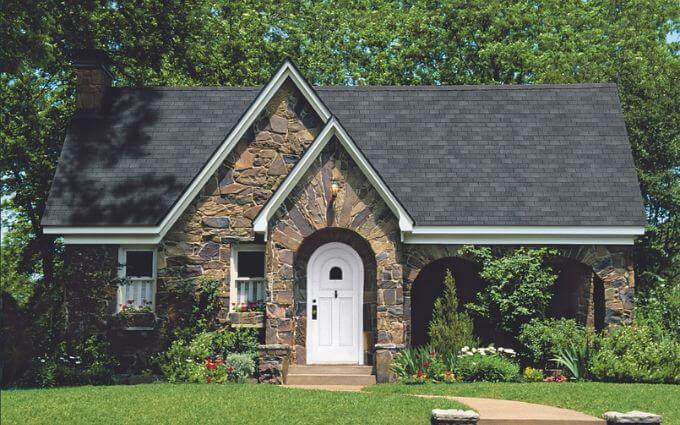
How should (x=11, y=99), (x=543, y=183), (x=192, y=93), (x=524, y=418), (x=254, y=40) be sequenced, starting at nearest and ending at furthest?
(x=524, y=418) → (x=543, y=183) → (x=192, y=93) → (x=11, y=99) → (x=254, y=40)

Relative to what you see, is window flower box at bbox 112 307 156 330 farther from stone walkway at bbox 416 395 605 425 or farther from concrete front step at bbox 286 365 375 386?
stone walkway at bbox 416 395 605 425

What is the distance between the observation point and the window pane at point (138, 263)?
21.3m

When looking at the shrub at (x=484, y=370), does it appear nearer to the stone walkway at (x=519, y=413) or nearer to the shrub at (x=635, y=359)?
the shrub at (x=635, y=359)

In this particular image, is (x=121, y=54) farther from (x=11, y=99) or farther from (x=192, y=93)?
(x=192, y=93)

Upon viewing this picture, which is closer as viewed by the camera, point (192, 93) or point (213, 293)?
point (213, 293)

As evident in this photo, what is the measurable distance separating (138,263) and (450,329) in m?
7.14

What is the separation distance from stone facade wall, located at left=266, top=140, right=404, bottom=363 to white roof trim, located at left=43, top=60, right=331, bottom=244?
1.99m

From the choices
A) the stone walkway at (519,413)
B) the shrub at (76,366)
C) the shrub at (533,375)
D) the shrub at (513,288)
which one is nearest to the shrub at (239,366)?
the shrub at (76,366)

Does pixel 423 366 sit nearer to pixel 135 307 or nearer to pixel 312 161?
pixel 312 161

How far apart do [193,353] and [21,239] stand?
45.4ft

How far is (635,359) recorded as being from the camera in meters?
18.5

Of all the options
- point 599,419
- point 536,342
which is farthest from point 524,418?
point 536,342

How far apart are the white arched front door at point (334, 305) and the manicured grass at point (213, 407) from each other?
423cm

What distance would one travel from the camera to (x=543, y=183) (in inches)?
845
